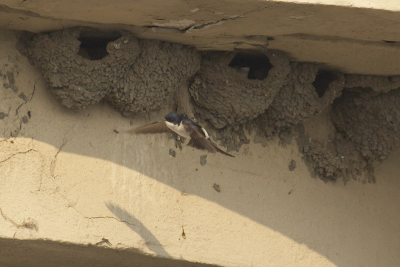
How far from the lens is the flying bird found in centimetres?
454

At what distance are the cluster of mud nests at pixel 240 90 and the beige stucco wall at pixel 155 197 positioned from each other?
4.6 inches

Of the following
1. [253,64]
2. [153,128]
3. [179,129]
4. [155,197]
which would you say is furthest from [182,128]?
[253,64]

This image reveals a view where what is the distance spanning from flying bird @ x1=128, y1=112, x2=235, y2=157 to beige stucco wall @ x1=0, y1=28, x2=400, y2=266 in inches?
5.1

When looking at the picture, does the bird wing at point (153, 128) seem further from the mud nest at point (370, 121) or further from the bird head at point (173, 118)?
the mud nest at point (370, 121)

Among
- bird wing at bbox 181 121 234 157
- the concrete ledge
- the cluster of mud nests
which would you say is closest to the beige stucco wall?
the cluster of mud nests

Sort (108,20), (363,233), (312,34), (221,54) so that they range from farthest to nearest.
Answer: (363,233), (221,54), (312,34), (108,20)

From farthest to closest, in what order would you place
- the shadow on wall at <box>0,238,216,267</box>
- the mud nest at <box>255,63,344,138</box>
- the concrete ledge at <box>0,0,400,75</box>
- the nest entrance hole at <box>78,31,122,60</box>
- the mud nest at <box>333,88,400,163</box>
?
the mud nest at <box>333,88,400,163</box>
the mud nest at <box>255,63,344,138</box>
the nest entrance hole at <box>78,31,122,60</box>
the shadow on wall at <box>0,238,216,267</box>
the concrete ledge at <box>0,0,400,75</box>

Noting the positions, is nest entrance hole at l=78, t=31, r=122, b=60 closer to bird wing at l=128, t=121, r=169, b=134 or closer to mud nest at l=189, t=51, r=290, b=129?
bird wing at l=128, t=121, r=169, b=134

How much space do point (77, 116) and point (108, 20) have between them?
0.60 meters

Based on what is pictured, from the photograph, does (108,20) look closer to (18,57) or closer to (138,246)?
(18,57)

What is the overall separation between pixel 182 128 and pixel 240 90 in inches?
23.9

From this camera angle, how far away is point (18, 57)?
4.37m

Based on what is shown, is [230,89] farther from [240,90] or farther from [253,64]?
[253,64]

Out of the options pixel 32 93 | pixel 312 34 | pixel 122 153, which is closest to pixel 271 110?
pixel 312 34
